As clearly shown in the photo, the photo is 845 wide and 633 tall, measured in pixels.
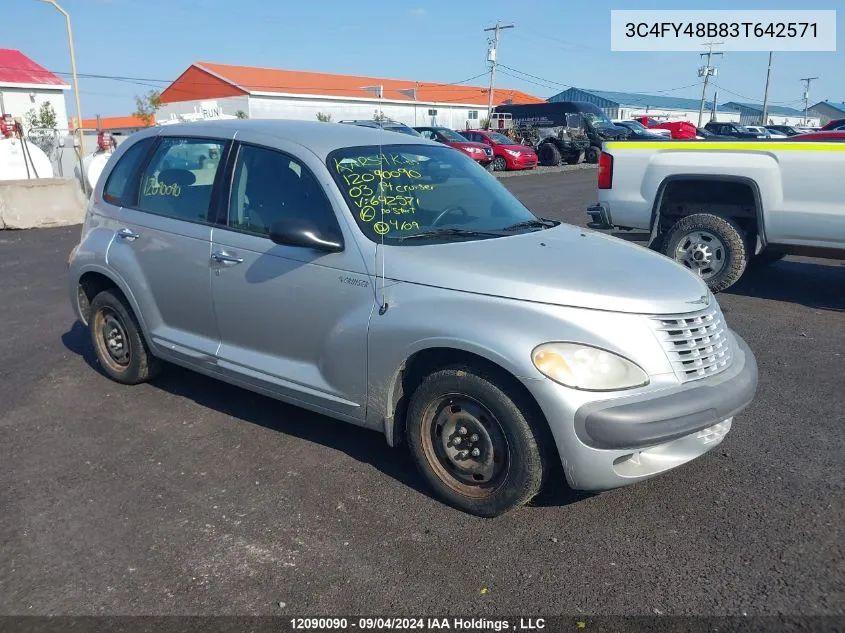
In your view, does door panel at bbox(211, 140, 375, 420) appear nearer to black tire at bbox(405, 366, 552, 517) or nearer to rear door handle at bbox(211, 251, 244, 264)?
rear door handle at bbox(211, 251, 244, 264)

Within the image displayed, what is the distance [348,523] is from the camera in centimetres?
342

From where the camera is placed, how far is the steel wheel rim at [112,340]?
514 centimetres

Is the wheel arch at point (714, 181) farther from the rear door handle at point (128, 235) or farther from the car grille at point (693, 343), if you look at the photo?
the rear door handle at point (128, 235)

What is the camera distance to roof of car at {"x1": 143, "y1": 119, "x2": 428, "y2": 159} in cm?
411

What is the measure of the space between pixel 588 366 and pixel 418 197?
150cm

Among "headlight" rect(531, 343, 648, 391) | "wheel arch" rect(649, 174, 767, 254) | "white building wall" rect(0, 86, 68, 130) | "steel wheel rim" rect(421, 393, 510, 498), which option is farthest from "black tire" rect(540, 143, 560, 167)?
"white building wall" rect(0, 86, 68, 130)

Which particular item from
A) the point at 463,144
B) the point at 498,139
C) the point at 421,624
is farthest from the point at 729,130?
the point at 421,624

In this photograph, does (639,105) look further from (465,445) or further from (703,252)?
(465,445)

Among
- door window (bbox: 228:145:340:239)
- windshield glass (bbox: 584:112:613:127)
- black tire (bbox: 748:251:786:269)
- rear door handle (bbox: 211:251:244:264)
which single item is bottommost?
black tire (bbox: 748:251:786:269)

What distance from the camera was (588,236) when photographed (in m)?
4.16

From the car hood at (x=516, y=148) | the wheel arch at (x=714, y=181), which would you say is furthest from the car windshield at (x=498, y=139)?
the wheel arch at (x=714, y=181)

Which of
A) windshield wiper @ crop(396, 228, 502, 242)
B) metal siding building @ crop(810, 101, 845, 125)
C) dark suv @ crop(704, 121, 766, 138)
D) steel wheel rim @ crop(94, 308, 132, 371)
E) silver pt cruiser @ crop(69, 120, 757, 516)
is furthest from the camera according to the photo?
metal siding building @ crop(810, 101, 845, 125)

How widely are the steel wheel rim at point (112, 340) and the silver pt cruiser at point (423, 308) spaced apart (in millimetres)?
192

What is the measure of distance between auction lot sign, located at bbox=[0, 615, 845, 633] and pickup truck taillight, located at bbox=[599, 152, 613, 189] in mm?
5789
